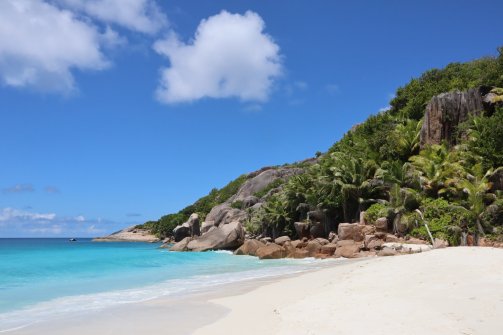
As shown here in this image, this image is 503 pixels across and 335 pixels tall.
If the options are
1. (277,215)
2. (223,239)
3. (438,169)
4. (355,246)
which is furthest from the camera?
(223,239)

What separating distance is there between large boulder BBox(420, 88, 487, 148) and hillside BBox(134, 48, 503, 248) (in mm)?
67

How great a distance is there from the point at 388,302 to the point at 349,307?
79 centimetres

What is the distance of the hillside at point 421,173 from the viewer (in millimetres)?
22438

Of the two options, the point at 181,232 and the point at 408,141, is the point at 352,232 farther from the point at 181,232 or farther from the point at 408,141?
the point at 181,232

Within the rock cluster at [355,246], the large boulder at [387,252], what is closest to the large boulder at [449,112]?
the rock cluster at [355,246]

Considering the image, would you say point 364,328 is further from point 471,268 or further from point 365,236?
Result: point 365,236

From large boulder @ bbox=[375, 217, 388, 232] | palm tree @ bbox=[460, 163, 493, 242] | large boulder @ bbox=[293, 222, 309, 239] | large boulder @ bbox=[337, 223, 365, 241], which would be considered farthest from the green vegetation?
palm tree @ bbox=[460, 163, 493, 242]

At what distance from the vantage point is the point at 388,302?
28.3 ft

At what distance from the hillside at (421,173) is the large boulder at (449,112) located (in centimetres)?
7

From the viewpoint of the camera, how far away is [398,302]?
337 inches

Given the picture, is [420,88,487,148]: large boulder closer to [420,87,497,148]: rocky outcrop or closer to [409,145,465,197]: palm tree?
[420,87,497,148]: rocky outcrop

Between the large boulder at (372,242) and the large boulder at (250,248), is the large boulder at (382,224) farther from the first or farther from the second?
the large boulder at (250,248)

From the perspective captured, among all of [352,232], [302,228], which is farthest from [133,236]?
[352,232]

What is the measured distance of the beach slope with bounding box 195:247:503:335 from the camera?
7.20 m
